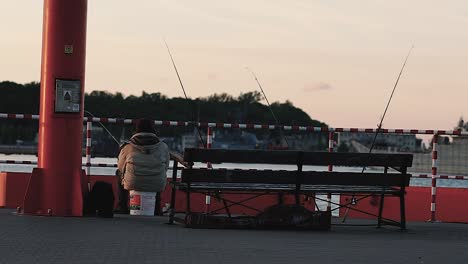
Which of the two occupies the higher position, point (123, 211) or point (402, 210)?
point (402, 210)

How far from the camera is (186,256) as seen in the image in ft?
28.0

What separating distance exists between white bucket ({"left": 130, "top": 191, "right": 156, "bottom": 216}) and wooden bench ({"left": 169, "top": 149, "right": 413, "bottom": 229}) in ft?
5.76

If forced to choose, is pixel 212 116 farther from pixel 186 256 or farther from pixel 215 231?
pixel 186 256

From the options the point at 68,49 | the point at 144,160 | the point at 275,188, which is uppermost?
the point at 68,49

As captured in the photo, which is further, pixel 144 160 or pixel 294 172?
pixel 144 160

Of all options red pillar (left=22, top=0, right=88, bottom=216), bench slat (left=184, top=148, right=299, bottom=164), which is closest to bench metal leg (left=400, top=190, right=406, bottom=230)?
bench slat (left=184, top=148, right=299, bottom=164)

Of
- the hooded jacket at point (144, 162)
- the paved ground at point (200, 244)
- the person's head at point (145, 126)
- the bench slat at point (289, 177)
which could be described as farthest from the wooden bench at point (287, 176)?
the person's head at point (145, 126)

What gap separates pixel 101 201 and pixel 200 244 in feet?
11.3

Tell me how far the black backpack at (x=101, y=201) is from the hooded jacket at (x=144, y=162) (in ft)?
1.66

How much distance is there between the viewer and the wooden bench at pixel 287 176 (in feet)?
38.6

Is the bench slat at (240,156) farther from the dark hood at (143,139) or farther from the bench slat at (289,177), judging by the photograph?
the dark hood at (143,139)

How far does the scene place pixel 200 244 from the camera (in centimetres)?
960

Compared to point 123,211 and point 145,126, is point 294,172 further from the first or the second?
point 123,211

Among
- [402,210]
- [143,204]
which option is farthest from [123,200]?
[402,210]
